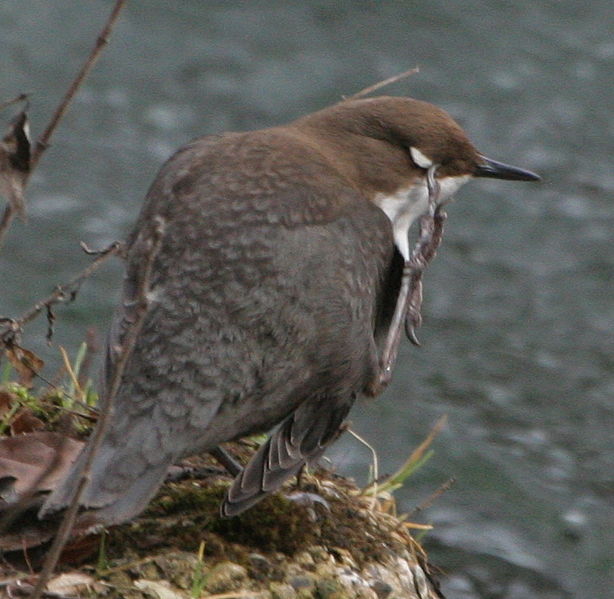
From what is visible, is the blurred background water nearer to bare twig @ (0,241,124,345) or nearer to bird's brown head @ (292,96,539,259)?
bird's brown head @ (292,96,539,259)

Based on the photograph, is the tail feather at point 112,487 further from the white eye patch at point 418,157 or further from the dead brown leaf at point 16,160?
the white eye patch at point 418,157

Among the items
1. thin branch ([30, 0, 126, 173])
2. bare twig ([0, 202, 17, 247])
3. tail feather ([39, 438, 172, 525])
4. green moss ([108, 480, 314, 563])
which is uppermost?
thin branch ([30, 0, 126, 173])

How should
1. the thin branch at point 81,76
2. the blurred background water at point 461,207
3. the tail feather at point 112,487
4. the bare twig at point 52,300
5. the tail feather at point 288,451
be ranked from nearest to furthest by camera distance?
the thin branch at point 81,76
the bare twig at point 52,300
the tail feather at point 112,487
the tail feather at point 288,451
the blurred background water at point 461,207

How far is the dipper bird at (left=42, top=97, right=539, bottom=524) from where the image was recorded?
2.87 meters

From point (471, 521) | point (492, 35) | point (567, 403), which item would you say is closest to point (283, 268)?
point (471, 521)

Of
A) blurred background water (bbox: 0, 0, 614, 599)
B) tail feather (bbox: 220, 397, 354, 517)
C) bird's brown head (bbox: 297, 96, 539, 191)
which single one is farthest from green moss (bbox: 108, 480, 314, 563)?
blurred background water (bbox: 0, 0, 614, 599)

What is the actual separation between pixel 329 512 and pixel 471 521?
7.76 feet

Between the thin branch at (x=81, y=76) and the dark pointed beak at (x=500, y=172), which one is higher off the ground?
the thin branch at (x=81, y=76)

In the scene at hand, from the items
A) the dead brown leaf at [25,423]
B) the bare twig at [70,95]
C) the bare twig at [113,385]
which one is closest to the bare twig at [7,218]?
the bare twig at [70,95]

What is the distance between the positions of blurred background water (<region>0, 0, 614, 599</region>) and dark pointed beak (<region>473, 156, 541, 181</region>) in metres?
1.74

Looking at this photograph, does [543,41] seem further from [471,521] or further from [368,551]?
[368,551]

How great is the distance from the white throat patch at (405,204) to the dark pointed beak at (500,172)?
0.07 m

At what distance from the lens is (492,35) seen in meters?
8.02

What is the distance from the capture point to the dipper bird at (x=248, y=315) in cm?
287
